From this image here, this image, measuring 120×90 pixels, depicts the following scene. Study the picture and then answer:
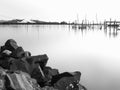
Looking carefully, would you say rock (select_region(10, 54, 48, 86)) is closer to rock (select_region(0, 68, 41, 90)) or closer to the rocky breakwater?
the rocky breakwater

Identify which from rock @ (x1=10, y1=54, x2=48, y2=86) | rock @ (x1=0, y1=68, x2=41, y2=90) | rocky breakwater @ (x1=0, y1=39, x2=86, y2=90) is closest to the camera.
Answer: rock @ (x1=0, y1=68, x2=41, y2=90)

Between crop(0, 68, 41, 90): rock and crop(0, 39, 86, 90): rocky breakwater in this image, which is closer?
crop(0, 68, 41, 90): rock

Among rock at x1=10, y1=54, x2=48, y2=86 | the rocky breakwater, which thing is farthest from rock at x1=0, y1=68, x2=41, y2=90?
rock at x1=10, y1=54, x2=48, y2=86

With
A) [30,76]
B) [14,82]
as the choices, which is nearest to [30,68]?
[30,76]

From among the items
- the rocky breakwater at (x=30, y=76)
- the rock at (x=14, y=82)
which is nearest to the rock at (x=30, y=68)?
the rocky breakwater at (x=30, y=76)

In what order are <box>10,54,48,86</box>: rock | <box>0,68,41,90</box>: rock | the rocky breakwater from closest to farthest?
<box>0,68,41,90</box>: rock
the rocky breakwater
<box>10,54,48,86</box>: rock

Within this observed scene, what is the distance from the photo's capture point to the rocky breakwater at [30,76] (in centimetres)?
881

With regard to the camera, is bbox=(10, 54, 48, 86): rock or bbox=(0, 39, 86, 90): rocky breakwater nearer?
bbox=(0, 39, 86, 90): rocky breakwater

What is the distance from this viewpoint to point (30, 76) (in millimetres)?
11500

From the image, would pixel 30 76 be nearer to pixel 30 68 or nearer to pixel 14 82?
pixel 30 68

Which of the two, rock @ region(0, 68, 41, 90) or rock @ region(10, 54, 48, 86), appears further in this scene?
rock @ region(10, 54, 48, 86)

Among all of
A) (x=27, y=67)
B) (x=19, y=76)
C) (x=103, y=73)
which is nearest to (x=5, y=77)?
(x=19, y=76)

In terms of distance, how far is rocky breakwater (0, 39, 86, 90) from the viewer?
8.81 m

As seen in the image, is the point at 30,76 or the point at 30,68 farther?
the point at 30,68
